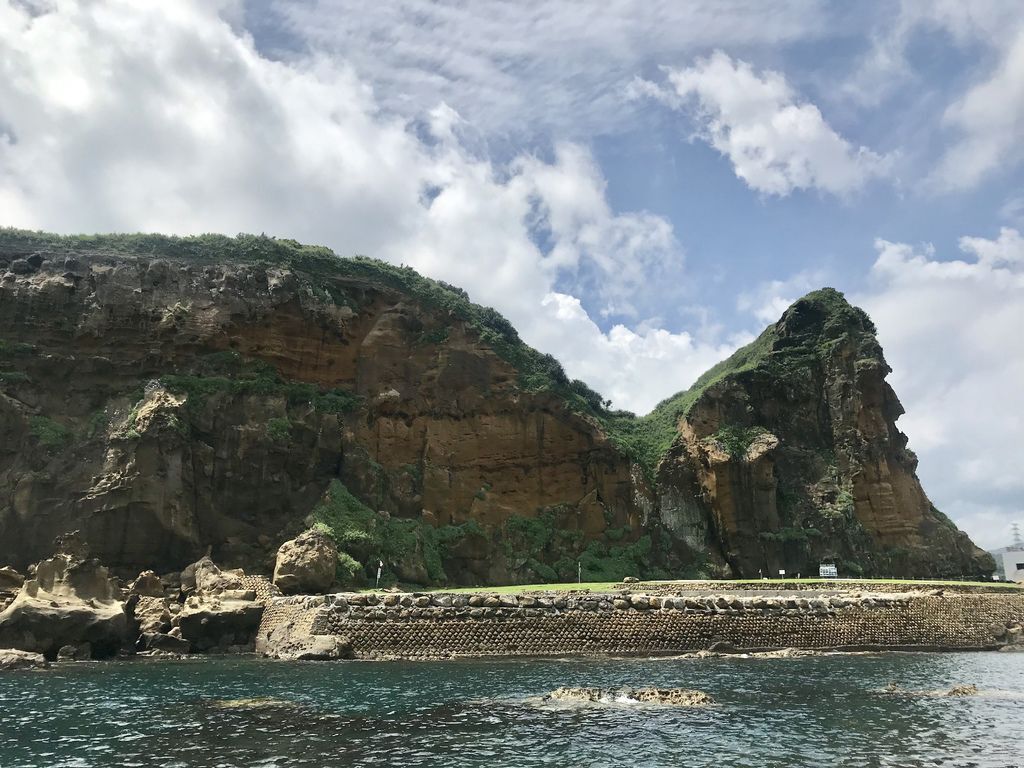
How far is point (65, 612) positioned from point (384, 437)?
24.4 meters

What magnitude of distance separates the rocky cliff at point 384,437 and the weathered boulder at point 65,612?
8.84 m

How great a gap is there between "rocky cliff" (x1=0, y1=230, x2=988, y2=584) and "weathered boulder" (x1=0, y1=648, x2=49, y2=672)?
13286 mm

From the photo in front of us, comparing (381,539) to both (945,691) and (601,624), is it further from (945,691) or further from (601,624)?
(945,691)

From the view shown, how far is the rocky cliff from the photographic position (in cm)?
4281

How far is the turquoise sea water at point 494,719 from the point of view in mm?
12750

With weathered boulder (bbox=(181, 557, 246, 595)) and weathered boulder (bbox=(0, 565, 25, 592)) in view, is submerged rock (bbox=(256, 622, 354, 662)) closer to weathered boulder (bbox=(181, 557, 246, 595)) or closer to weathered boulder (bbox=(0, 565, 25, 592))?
weathered boulder (bbox=(181, 557, 246, 595))

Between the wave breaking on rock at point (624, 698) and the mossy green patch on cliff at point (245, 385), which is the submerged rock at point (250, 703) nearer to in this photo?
the wave breaking on rock at point (624, 698)

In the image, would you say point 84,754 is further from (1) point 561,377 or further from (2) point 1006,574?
(2) point 1006,574

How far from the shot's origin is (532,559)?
165 feet

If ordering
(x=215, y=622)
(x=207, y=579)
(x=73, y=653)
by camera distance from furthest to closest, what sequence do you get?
1. (x=207, y=579)
2. (x=215, y=622)
3. (x=73, y=653)

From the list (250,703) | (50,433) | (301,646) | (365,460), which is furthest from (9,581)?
(250,703)

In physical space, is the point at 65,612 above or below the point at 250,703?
above

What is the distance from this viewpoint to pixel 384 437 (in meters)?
51.6

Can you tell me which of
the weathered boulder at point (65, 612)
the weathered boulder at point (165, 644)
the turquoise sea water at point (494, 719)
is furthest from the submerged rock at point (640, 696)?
the weathered boulder at point (65, 612)
